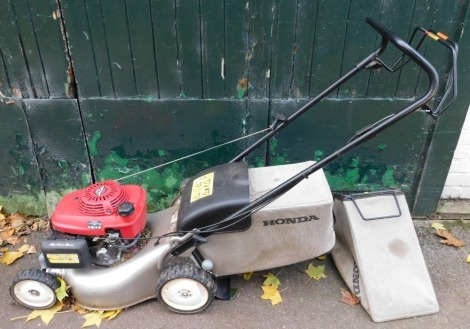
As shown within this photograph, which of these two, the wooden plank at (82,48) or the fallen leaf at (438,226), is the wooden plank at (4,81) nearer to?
the wooden plank at (82,48)

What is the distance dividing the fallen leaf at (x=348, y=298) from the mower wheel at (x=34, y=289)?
161 cm

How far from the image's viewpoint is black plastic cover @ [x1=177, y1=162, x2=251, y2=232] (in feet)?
6.95

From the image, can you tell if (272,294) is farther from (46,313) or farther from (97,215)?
(46,313)

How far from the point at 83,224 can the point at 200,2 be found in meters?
1.38

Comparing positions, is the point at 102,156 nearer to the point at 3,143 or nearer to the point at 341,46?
the point at 3,143

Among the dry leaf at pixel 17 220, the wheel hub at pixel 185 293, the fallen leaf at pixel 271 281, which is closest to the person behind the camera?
the wheel hub at pixel 185 293

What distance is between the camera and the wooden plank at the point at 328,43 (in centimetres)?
247

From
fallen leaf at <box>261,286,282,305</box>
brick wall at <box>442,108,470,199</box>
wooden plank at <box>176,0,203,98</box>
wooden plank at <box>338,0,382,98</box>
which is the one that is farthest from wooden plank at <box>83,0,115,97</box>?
brick wall at <box>442,108,470,199</box>

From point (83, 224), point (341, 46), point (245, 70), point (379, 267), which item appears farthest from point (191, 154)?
point (379, 267)

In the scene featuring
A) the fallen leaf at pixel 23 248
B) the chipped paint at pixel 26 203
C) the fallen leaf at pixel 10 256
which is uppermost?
the chipped paint at pixel 26 203

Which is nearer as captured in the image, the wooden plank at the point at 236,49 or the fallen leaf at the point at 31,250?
the wooden plank at the point at 236,49

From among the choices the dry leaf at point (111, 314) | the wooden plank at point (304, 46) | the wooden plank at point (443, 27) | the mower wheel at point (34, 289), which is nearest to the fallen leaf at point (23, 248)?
the mower wheel at point (34, 289)

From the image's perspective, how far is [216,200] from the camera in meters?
2.14

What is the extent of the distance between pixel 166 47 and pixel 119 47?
0.92 ft
